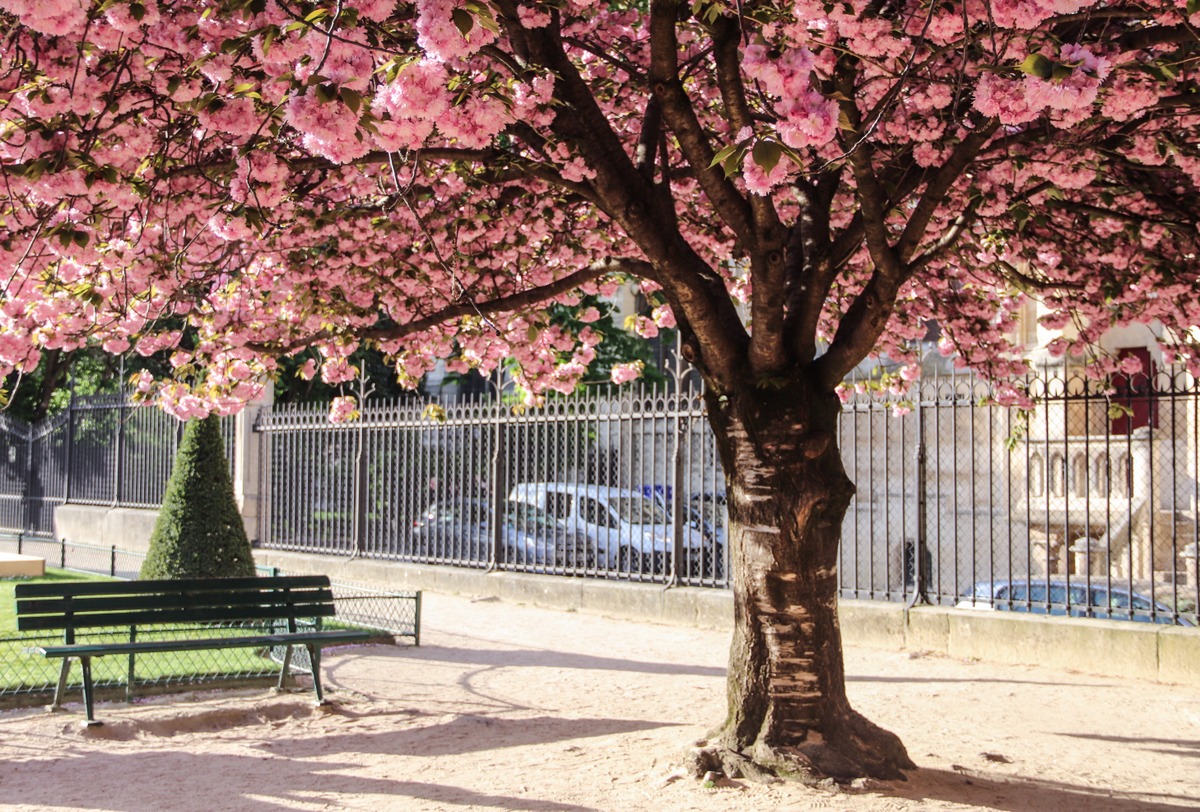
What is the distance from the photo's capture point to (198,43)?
493cm

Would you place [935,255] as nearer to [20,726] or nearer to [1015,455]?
[20,726]

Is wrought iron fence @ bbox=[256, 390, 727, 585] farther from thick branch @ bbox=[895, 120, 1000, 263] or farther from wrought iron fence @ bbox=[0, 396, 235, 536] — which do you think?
thick branch @ bbox=[895, 120, 1000, 263]

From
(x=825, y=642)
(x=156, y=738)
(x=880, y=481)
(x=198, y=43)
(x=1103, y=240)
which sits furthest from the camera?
(x=880, y=481)

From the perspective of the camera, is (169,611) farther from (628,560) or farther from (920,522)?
(920,522)

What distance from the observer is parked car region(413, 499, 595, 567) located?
1447 cm

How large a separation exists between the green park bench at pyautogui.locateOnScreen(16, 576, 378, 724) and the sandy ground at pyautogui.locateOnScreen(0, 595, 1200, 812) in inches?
18.9

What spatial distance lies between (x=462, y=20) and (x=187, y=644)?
16.3 feet

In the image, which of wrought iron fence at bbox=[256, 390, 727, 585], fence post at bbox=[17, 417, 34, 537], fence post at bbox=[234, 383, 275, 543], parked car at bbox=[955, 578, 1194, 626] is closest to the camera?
parked car at bbox=[955, 578, 1194, 626]

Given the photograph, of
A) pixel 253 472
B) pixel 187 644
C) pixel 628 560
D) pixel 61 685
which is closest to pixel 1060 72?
pixel 187 644

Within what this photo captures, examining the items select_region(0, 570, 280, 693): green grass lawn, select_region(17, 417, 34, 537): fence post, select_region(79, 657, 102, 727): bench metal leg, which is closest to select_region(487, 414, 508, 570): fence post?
select_region(0, 570, 280, 693): green grass lawn

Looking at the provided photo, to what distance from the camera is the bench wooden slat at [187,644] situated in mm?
6957

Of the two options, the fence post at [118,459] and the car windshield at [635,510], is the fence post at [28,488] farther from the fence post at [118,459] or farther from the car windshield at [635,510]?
the car windshield at [635,510]

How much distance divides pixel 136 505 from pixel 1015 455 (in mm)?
15561

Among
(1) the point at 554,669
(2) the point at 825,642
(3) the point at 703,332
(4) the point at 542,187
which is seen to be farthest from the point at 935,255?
(1) the point at 554,669
